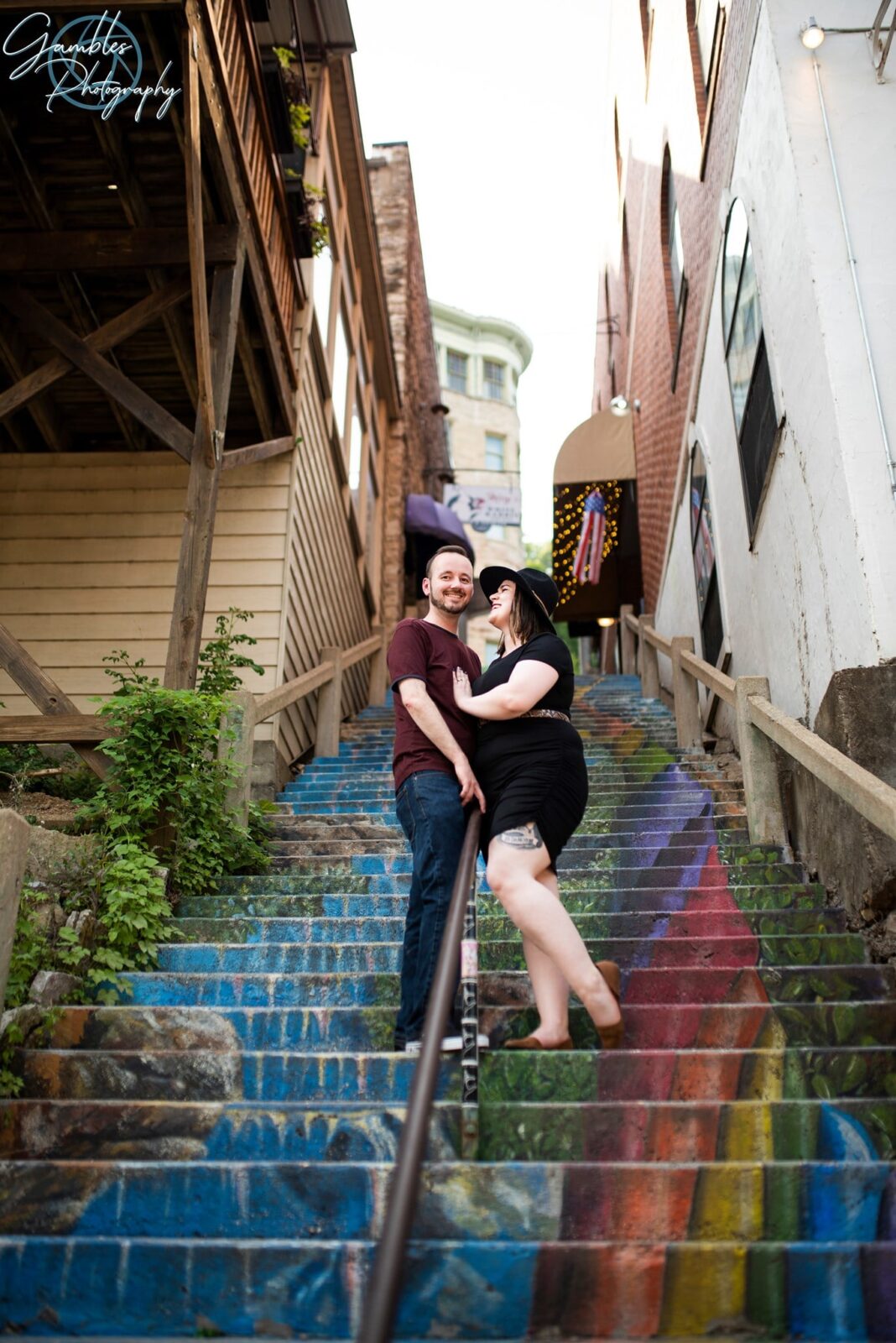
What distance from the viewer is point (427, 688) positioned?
3479mm

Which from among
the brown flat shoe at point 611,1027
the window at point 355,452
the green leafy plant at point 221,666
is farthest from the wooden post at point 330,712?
the brown flat shoe at point 611,1027

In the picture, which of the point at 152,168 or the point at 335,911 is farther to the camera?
the point at 152,168

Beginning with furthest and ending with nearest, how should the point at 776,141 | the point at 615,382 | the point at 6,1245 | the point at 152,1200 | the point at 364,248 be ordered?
the point at 615,382
the point at 364,248
the point at 776,141
the point at 152,1200
the point at 6,1245

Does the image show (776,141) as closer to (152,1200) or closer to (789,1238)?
(789,1238)

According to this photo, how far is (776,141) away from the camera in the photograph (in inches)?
218

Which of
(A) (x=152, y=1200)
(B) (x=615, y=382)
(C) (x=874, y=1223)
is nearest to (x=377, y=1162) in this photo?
(A) (x=152, y=1200)

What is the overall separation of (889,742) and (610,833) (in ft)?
6.29

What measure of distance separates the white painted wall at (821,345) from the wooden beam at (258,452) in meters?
3.52

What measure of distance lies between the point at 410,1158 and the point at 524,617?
2.13 m

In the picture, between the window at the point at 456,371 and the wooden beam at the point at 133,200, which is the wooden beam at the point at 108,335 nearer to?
the wooden beam at the point at 133,200

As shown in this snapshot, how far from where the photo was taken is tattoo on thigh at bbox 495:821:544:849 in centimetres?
312

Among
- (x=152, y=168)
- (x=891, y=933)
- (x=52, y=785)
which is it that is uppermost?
(x=152, y=168)

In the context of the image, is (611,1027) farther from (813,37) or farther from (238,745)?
(813,37)

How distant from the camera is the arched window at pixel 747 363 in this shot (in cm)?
615
